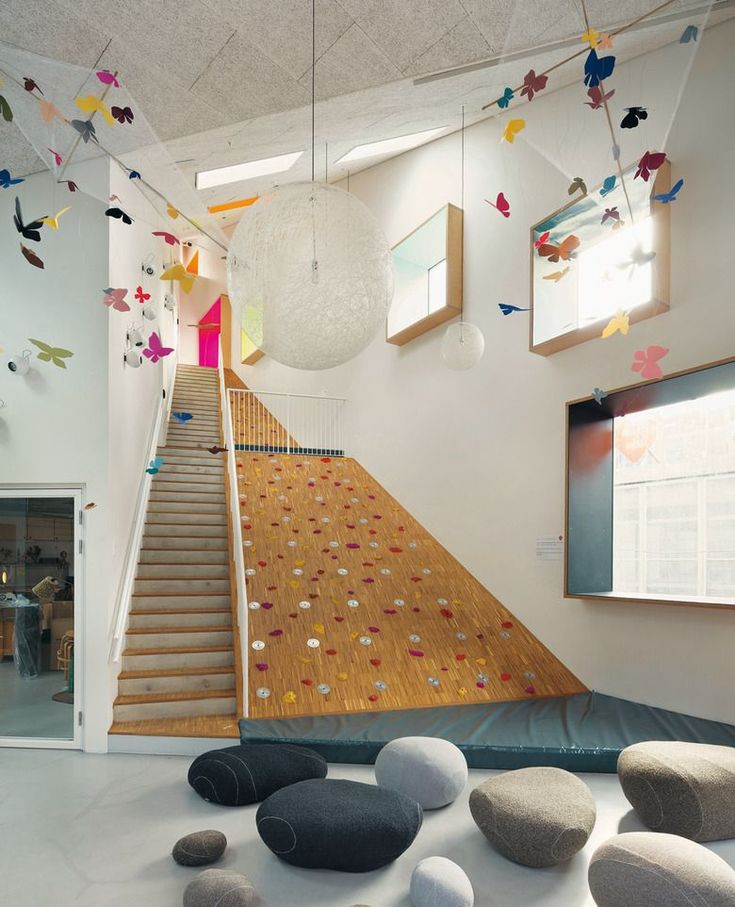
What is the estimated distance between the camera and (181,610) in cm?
620

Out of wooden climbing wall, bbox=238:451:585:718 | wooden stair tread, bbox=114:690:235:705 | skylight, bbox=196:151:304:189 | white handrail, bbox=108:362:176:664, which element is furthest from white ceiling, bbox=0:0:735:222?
wooden stair tread, bbox=114:690:235:705

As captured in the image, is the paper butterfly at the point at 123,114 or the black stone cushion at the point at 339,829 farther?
the paper butterfly at the point at 123,114

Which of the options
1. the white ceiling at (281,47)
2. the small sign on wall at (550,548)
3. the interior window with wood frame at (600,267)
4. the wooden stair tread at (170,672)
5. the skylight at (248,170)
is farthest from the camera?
the skylight at (248,170)

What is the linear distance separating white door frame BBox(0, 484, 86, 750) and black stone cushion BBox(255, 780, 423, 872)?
97.2 inches

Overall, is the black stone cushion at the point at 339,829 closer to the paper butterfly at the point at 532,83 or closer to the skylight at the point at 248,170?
the paper butterfly at the point at 532,83

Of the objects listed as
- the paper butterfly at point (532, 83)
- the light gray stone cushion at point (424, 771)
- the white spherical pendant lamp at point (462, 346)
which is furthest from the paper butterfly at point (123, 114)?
the light gray stone cushion at point (424, 771)

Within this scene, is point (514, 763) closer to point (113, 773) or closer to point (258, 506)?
point (113, 773)

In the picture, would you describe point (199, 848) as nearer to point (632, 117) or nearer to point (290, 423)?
point (632, 117)

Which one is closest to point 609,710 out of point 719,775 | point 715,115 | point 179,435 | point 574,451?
point 719,775

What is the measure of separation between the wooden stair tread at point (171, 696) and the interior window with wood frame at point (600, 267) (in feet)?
13.0

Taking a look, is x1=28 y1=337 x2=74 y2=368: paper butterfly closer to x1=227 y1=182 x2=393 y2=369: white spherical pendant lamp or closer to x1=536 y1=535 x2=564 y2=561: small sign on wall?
x1=227 y1=182 x2=393 y2=369: white spherical pendant lamp

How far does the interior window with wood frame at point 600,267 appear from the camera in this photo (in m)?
4.98

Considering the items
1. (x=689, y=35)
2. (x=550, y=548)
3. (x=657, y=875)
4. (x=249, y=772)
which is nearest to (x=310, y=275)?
(x=689, y=35)

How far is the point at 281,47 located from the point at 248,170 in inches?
135
